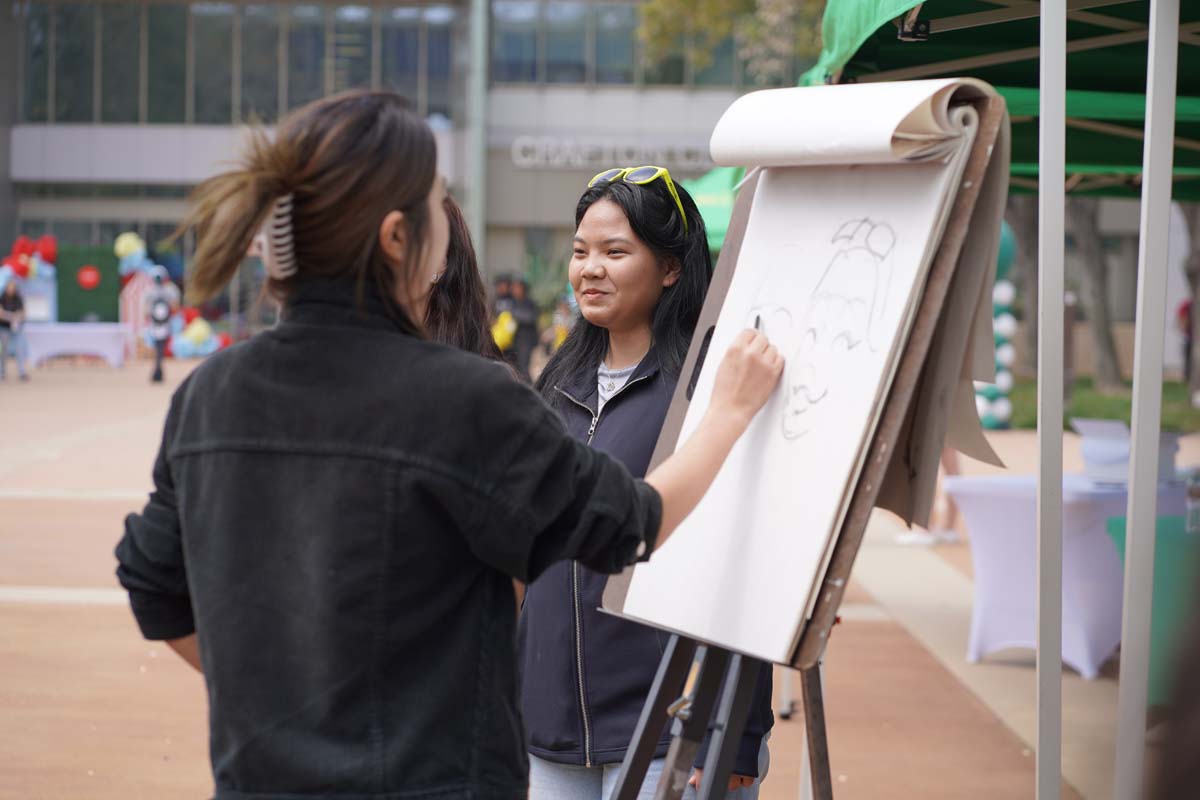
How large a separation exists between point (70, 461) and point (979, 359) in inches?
515

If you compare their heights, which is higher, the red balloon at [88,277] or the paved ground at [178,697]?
the red balloon at [88,277]

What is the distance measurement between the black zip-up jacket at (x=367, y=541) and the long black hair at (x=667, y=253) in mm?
1096

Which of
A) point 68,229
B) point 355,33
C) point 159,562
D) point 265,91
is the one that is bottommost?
point 159,562

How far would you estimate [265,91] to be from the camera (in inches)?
1554

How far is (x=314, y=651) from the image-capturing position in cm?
173

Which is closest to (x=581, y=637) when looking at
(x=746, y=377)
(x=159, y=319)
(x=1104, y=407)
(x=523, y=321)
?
(x=746, y=377)

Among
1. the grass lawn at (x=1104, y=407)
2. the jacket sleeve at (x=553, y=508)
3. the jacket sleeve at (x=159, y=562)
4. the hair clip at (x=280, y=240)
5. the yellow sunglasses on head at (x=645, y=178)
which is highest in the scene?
the yellow sunglasses on head at (x=645, y=178)

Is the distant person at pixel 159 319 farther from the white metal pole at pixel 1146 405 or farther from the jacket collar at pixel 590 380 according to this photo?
the white metal pole at pixel 1146 405

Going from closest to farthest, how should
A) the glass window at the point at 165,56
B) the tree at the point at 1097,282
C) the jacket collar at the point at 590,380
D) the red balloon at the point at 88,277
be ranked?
the jacket collar at the point at 590,380 → the tree at the point at 1097,282 → the red balloon at the point at 88,277 → the glass window at the point at 165,56

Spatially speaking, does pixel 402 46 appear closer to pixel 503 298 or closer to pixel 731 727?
pixel 503 298

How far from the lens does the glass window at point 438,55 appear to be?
39.3 m

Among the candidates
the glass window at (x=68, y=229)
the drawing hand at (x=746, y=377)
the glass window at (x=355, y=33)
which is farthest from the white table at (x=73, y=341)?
the drawing hand at (x=746, y=377)

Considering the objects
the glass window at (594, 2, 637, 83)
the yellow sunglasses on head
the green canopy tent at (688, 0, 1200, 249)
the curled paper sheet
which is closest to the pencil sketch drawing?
the curled paper sheet

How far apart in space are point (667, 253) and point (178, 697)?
420cm
